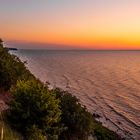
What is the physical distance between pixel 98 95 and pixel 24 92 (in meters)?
42.2

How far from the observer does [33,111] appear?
514 inches

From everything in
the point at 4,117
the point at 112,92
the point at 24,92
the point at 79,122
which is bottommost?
the point at 112,92

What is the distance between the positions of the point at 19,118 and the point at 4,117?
71 centimetres

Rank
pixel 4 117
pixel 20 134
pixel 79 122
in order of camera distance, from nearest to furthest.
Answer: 1. pixel 20 134
2. pixel 4 117
3. pixel 79 122

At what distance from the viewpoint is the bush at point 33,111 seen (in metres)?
12.8

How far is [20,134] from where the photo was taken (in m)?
12.3

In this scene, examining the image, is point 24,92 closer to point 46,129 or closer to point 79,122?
point 46,129

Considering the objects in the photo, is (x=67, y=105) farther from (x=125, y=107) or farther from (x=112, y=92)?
(x=112, y=92)

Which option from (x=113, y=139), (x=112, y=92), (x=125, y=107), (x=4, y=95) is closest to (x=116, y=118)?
(x=125, y=107)

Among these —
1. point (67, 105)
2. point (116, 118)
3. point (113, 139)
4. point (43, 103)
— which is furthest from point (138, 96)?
point (43, 103)

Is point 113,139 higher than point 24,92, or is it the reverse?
point 24,92

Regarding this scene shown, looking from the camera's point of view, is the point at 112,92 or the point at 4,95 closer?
the point at 4,95

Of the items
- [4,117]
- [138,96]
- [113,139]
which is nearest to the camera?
[4,117]

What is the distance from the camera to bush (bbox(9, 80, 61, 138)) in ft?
42.0
